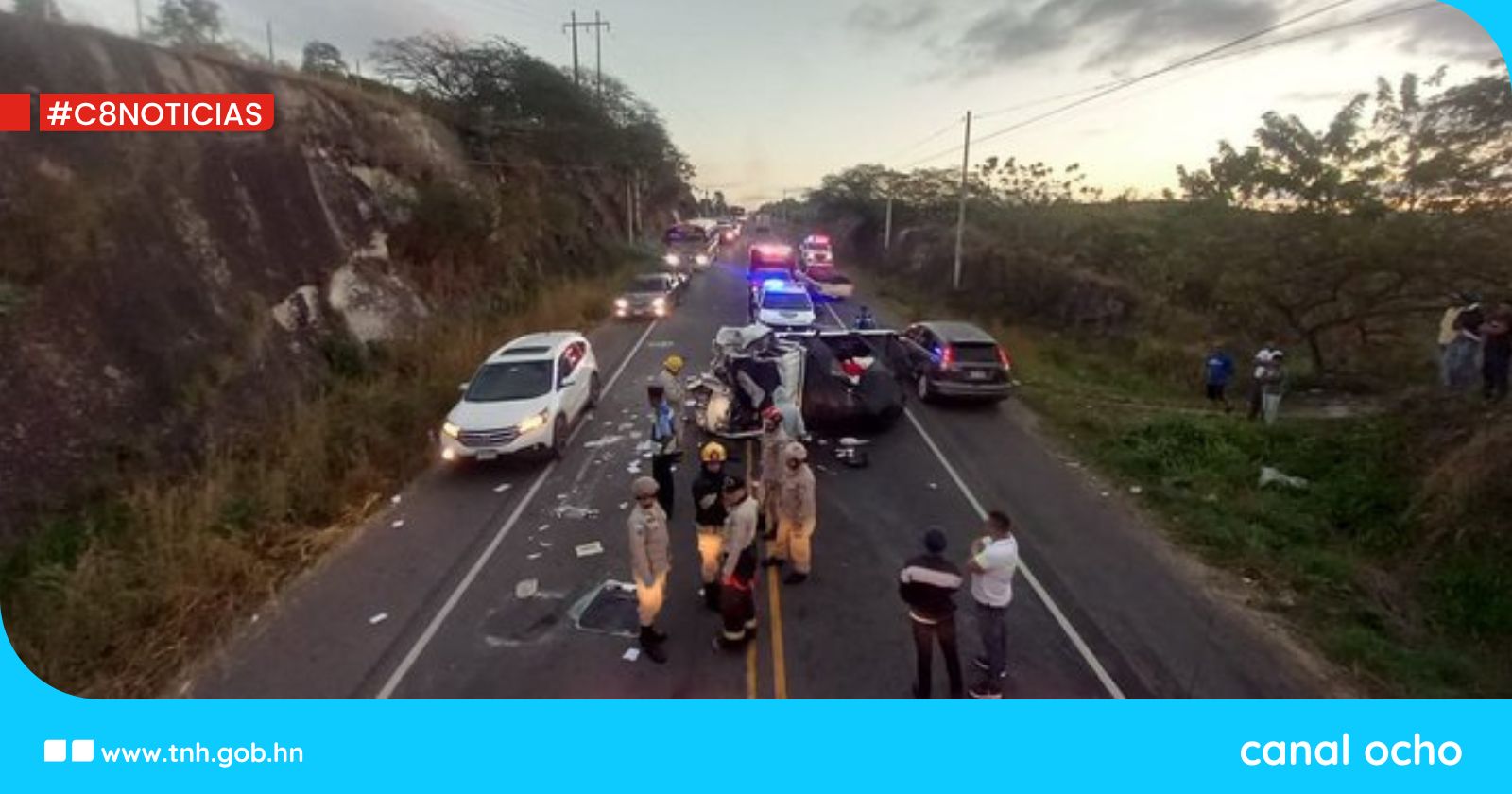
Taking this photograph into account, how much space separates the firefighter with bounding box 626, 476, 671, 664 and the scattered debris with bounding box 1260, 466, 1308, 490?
8.49 metres

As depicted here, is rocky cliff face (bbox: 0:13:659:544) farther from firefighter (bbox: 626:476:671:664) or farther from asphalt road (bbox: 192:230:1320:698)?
firefighter (bbox: 626:476:671:664)

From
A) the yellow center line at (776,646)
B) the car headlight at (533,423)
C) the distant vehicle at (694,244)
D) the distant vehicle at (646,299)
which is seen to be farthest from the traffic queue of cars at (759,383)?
the distant vehicle at (694,244)

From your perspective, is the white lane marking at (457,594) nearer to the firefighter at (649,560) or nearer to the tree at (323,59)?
the firefighter at (649,560)

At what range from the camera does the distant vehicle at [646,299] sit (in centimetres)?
2509

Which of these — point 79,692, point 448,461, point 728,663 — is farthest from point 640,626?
point 448,461

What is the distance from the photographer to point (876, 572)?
8320 millimetres

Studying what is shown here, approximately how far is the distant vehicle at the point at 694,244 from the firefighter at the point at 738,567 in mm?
33413

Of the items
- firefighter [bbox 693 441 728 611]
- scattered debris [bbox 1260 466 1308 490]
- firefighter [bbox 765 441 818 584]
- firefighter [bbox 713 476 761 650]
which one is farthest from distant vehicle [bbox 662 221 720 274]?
firefighter [bbox 713 476 761 650]

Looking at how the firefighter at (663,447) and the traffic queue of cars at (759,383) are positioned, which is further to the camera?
the traffic queue of cars at (759,383)

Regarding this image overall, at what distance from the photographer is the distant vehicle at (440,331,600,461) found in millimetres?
11016

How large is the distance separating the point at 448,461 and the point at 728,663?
270 inches

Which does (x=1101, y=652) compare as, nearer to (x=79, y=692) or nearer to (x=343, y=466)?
(x=79, y=692)

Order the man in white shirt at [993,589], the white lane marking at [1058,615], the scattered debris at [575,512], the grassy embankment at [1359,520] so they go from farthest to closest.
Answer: the scattered debris at [575,512] < the grassy embankment at [1359,520] < the white lane marking at [1058,615] < the man in white shirt at [993,589]

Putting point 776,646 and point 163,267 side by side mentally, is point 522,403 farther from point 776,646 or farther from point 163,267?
point 776,646
